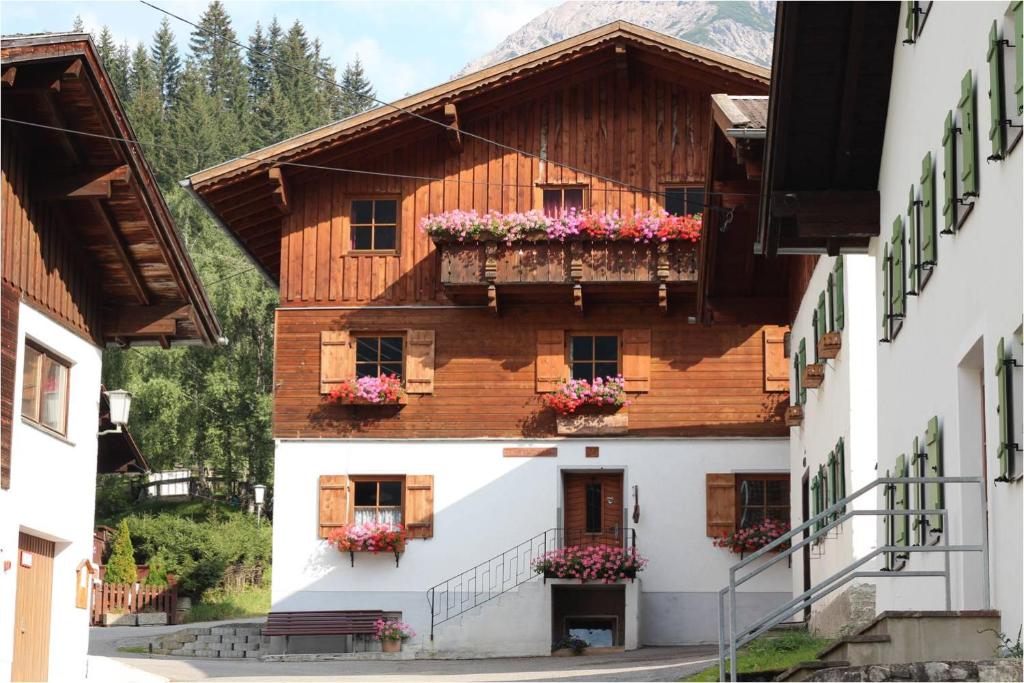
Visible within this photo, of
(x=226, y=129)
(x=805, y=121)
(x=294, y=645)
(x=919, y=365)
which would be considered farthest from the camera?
(x=226, y=129)

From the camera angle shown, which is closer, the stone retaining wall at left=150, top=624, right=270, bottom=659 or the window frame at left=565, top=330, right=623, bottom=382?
the stone retaining wall at left=150, top=624, right=270, bottom=659

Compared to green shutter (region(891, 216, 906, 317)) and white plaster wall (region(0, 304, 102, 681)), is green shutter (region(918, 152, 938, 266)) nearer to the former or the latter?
green shutter (region(891, 216, 906, 317))

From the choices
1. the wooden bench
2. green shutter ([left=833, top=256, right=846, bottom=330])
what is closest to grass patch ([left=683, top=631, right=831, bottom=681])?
green shutter ([left=833, top=256, right=846, bottom=330])

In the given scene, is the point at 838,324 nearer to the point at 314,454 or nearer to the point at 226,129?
the point at 314,454

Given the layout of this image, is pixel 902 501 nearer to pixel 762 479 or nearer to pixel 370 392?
pixel 762 479

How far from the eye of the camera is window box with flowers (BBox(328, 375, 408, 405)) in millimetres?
28594

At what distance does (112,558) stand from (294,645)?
1261 centimetres

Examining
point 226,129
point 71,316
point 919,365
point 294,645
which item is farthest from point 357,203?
point 226,129

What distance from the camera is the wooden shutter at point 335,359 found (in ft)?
95.2

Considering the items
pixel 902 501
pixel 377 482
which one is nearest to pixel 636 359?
pixel 377 482

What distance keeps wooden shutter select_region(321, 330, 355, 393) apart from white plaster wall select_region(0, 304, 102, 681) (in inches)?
379

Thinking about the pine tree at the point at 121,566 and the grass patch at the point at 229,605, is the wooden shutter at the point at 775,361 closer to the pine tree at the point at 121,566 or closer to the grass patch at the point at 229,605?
the grass patch at the point at 229,605

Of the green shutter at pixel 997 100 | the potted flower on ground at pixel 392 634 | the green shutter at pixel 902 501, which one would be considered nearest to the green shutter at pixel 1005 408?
the green shutter at pixel 997 100

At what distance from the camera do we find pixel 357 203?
2977 cm
